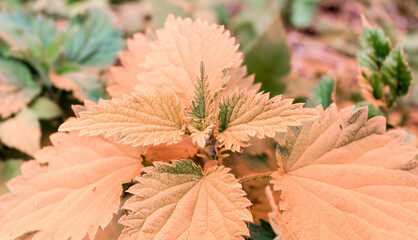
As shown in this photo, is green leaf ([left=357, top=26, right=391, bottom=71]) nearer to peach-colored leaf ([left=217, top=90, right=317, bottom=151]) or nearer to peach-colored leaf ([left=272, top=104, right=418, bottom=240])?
peach-colored leaf ([left=272, top=104, right=418, bottom=240])

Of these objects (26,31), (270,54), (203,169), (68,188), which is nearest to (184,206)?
(203,169)

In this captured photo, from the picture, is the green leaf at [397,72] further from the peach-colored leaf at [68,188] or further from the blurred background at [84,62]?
the peach-colored leaf at [68,188]

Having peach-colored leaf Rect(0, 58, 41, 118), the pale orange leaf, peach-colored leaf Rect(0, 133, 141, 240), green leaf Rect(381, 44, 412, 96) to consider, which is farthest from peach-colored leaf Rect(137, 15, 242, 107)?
peach-colored leaf Rect(0, 58, 41, 118)

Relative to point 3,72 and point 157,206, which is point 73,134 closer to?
point 157,206

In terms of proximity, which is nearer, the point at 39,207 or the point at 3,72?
the point at 39,207

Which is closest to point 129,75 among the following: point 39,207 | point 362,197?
point 39,207

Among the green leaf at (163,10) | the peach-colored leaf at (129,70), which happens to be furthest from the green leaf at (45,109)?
the green leaf at (163,10)

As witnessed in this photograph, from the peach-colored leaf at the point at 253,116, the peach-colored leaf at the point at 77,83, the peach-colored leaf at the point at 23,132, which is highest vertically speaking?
the peach-colored leaf at the point at 77,83
